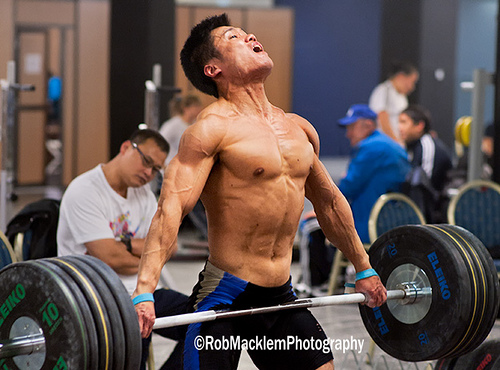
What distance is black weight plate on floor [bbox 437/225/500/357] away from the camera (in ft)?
8.11

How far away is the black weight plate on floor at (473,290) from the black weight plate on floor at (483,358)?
402 mm

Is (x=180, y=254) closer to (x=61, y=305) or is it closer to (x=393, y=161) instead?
(x=393, y=161)

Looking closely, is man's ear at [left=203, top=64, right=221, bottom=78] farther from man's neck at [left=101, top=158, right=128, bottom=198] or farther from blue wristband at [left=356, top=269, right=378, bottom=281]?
man's neck at [left=101, top=158, right=128, bottom=198]

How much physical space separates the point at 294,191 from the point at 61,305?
73cm

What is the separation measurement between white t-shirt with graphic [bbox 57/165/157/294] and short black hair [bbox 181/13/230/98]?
3.37 ft

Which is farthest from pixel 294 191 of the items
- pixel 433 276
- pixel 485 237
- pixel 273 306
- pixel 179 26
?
Result: pixel 179 26

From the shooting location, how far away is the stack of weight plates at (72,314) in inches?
71.9

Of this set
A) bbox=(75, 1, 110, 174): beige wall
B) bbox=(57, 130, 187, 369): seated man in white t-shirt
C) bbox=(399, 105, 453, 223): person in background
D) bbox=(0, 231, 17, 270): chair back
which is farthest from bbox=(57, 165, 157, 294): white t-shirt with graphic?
bbox=(75, 1, 110, 174): beige wall

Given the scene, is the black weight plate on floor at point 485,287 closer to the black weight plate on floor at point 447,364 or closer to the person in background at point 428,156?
the black weight plate on floor at point 447,364

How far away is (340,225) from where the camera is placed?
239 cm

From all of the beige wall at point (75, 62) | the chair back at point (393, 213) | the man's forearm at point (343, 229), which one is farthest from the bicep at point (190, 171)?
the beige wall at point (75, 62)

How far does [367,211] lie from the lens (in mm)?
4949

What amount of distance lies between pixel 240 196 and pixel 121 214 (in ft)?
4.06

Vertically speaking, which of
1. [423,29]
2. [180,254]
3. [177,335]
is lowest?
[180,254]
